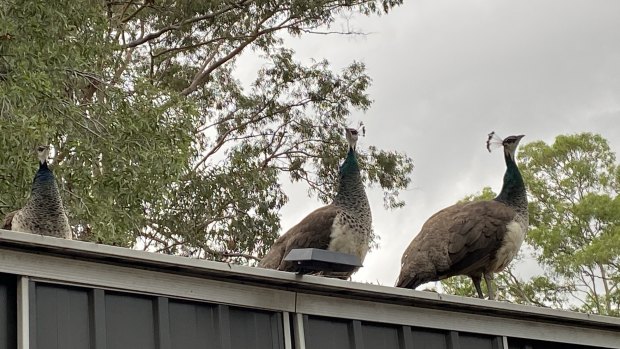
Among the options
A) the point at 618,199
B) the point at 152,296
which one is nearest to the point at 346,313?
the point at 152,296

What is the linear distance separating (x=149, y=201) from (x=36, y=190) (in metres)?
5.13

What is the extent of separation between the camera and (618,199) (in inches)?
1257

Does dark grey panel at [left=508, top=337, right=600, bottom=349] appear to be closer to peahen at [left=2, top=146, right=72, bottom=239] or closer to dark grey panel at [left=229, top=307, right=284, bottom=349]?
dark grey panel at [left=229, top=307, right=284, bottom=349]

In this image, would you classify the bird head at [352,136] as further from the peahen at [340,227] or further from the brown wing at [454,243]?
the brown wing at [454,243]

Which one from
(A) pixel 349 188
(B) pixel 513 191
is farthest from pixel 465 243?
(A) pixel 349 188

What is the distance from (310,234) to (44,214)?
2.44 metres

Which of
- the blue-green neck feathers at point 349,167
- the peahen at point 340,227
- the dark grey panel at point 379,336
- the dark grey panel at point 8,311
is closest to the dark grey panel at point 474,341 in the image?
the dark grey panel at point 379,336

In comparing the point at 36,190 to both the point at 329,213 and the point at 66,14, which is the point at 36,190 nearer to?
the point at 329,213

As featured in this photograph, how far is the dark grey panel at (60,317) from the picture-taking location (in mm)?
6301

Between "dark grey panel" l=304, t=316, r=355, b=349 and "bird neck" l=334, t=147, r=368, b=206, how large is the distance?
3.17 meters

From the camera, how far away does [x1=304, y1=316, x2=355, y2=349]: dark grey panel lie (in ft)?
24.7

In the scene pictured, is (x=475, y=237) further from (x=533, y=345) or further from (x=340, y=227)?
(x=533, y=345)

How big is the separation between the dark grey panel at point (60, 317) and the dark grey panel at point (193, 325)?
58 centimetres

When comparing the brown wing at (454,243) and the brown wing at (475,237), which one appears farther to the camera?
the brown wing at (475,237)
